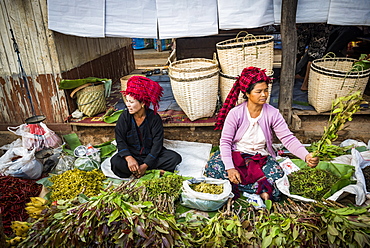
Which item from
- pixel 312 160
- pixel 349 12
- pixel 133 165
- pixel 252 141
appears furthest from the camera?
pixel 349 12

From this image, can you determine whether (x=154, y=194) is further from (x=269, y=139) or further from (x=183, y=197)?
(x=269, y=139)

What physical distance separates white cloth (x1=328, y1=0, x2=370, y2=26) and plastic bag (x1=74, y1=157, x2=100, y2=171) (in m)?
3.56

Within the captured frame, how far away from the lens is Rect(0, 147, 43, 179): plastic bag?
119 inches

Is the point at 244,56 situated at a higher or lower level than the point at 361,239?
higher

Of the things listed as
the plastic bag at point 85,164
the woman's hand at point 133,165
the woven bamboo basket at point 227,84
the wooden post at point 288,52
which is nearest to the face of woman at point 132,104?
the woman's hand at point 133,165

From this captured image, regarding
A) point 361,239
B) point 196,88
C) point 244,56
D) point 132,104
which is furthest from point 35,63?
point 361,239

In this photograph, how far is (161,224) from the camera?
5.70ft

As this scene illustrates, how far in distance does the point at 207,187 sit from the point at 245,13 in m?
2.27

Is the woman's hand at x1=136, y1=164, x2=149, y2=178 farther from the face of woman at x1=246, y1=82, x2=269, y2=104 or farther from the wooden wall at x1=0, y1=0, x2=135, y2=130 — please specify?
the wooden wall at x1=0, y1=0, x2=135, y2=130

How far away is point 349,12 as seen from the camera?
130 inches

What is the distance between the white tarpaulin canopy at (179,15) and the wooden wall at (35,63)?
31 cm

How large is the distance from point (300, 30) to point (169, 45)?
319 inches

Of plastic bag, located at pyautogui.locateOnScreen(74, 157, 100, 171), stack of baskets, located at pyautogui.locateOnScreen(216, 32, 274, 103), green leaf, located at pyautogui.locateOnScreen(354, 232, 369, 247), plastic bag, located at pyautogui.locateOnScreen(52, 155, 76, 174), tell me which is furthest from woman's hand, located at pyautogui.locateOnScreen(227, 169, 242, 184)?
plastic bag, located at pyautogui.locateOnScreen(52, 155, 76, 174)

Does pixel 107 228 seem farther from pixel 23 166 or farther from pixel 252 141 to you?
pixel 23 166
